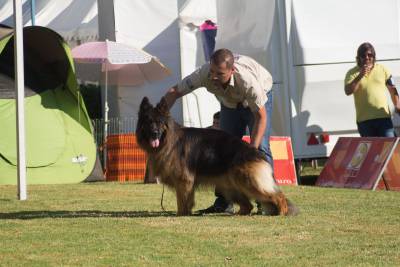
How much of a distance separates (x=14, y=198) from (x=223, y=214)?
2.87 metres

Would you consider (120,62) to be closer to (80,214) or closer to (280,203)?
(80,214)

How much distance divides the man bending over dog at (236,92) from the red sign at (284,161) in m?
3.97

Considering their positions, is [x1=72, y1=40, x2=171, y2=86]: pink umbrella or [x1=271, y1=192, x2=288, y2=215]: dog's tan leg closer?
[x1=271, y1=192, x2=288, y2=215]: dog's tan leg

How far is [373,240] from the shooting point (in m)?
6.70

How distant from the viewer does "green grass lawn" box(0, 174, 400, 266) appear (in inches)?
236

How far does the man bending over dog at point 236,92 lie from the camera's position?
26.0 feet

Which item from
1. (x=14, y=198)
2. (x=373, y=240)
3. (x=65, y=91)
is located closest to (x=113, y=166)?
(x=65, y=91)

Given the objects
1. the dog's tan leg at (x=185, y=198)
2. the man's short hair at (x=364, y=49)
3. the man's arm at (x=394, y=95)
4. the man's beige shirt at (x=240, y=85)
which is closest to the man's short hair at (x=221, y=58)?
the man's beige shirt at (x=240, y=85)

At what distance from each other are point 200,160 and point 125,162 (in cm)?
605

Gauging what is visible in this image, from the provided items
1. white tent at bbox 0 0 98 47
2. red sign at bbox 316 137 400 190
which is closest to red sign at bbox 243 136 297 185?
red sign at bbox 316 137 400 190

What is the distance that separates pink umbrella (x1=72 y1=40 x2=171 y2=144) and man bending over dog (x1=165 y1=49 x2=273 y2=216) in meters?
6.37

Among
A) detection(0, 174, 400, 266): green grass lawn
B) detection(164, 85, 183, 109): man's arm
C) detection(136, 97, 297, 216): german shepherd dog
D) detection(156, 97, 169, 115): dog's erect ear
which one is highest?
detection(164, 85, 183, 109): man's arm

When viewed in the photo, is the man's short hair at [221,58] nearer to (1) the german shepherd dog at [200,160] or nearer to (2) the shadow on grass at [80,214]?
(1) the german shepherd dog at [200,160]

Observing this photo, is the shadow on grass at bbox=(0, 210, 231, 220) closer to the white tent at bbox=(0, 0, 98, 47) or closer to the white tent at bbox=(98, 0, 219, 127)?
the white tent at bbox=(98, 0, 219, 127)
